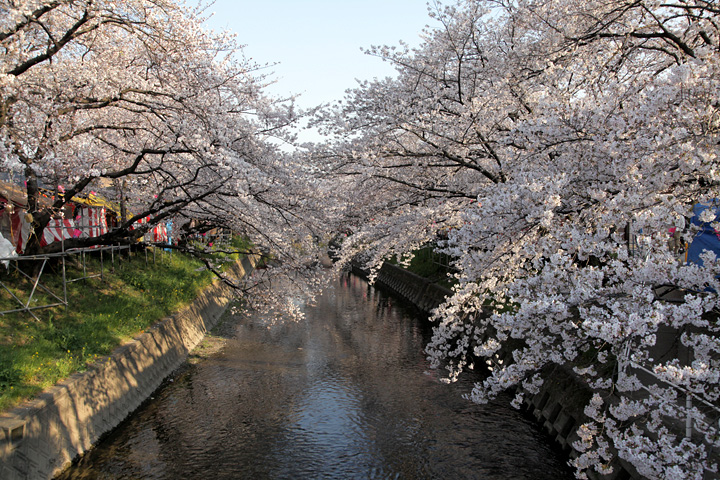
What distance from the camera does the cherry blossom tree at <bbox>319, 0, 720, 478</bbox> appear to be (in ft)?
12.4

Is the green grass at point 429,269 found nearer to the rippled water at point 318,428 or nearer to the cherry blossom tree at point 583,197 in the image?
the rippled water at point 318,428

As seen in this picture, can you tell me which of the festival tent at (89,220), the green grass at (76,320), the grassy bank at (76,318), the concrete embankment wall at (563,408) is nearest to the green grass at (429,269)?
the concrete embankment wall at (563,408)

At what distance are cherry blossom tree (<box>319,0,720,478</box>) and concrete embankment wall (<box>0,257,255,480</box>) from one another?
586 cm

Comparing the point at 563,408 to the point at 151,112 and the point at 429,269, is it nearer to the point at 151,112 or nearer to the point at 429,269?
the point at 151,112

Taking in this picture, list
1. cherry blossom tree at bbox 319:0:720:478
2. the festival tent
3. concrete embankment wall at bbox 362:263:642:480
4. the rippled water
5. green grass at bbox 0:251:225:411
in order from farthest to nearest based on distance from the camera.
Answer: the festival tent → the rippled water → green grass at bbox 0:251:225:411 → concrete embankment wall at bbox 362:263:642:480 → cherry blossom tree at bbox 319:0:720:478

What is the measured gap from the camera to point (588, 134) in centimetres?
506

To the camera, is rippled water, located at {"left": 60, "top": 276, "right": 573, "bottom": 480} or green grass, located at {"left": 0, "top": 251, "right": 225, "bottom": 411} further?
rippled water, located at {"left": 60, "top": 276, "right": 573, "bottom": 480}

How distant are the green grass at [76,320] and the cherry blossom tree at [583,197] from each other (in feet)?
19.8

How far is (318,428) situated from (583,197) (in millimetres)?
7146

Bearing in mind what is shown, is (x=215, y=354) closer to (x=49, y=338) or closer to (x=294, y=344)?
(x=294, y=344)

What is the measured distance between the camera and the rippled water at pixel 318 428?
27.3 feet

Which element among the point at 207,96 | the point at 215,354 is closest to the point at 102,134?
the point at 207,96

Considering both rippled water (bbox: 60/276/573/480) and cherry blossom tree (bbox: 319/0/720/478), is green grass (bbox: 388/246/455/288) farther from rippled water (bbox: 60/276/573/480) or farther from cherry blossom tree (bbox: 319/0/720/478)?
cherry blossom tree (bbox: 319/0/720/478)

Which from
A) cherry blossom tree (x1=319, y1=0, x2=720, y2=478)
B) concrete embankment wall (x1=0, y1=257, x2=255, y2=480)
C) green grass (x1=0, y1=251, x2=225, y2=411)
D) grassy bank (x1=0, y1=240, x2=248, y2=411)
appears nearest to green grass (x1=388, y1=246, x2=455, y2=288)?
grassy bank (x1=0, y1=240, x2=248, y2=411)
